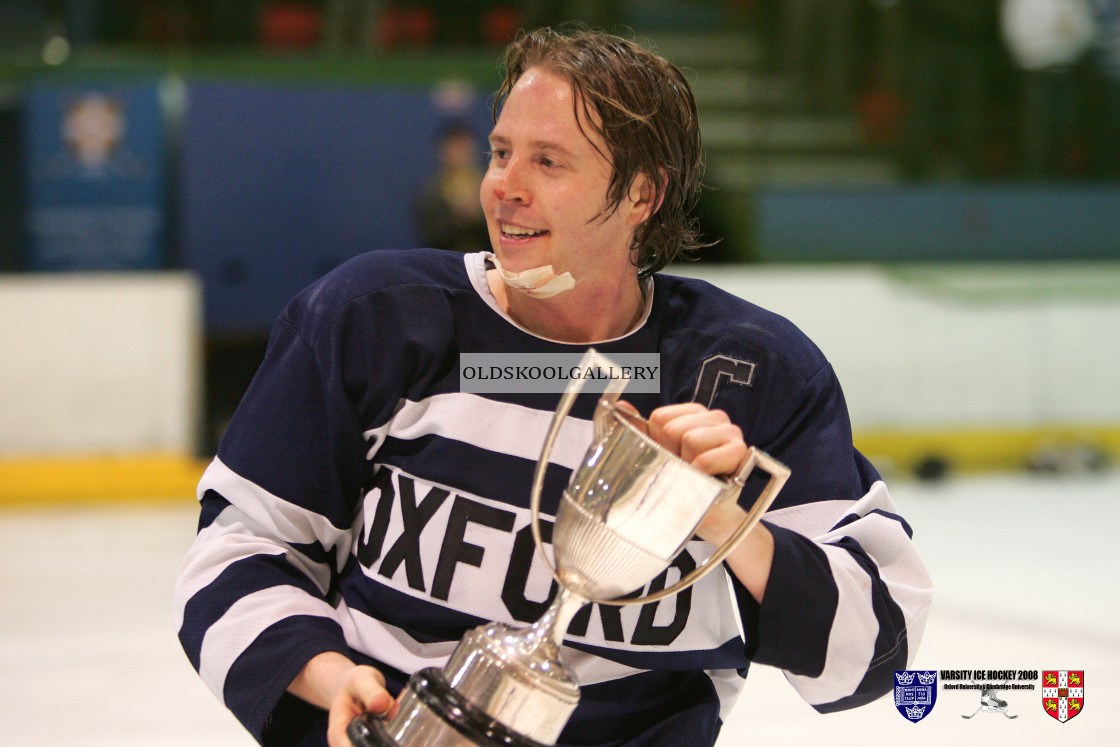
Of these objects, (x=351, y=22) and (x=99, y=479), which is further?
(x=351, y=22)

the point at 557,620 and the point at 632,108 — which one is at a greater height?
the point at 632,108

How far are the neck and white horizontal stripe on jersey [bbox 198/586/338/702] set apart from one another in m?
0.38

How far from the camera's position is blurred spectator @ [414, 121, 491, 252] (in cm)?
669

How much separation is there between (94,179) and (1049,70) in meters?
6.01

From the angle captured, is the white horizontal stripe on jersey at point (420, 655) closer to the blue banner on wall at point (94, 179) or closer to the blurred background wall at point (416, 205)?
the blurred background wall at point (416, 205)

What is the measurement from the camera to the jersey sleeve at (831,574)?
1240 millimetres

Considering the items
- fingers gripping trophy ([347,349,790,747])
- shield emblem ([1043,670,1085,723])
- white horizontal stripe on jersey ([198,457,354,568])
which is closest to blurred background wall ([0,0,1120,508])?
shield emblem ([1043,670,1085,723])

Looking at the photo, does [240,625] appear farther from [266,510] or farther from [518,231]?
[518,231]

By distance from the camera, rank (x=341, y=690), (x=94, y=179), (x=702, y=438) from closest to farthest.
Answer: (x=702, y=438) → (x=341, y=690) → (x=94, y=179)

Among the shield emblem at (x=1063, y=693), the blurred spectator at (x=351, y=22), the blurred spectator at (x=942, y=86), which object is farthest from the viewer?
the blurred spectator at (x=942, y=86)

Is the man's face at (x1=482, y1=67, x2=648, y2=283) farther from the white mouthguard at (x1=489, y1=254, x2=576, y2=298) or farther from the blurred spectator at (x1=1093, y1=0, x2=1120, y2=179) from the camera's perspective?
the blurred spectator at (x1=1093, y1=0, x2=1120, y2=179)

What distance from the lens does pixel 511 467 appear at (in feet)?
4.46

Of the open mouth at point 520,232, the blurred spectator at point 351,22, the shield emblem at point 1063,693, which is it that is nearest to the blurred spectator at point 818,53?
the blurred spectator at point 351,22

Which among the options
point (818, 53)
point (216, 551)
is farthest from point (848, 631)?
point (818, 53)
